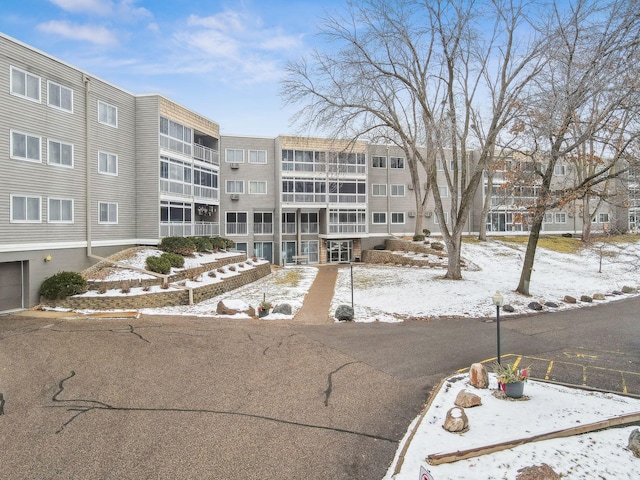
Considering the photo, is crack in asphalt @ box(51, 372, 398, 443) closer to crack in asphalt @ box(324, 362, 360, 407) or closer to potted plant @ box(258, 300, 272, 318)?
crack in asphalt @ box(324, 362, 360, 407)

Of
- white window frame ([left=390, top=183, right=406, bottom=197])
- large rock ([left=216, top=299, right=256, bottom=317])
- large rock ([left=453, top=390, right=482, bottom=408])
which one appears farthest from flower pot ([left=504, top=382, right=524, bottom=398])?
white window frame ([left=390, top=183, right=406, bottom=197])

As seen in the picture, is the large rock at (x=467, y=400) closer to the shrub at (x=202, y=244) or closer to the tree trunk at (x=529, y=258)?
the tree trunk at (x=529, y=258)

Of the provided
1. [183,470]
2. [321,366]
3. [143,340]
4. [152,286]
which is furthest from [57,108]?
[183,470]

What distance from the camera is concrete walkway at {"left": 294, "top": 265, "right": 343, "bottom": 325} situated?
45.2 ft

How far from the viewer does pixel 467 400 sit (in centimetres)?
647

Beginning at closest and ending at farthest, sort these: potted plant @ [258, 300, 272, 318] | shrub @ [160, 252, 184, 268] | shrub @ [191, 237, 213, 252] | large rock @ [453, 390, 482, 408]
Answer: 1. large rock @ [453, 390, 482, 408]
2. potted plant @ [258, 300, 272, 318]
3. shrub @ [160, 252, 184, 268]
4. shrub @ [191, 237, 213, 252]

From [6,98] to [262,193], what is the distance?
19767mm

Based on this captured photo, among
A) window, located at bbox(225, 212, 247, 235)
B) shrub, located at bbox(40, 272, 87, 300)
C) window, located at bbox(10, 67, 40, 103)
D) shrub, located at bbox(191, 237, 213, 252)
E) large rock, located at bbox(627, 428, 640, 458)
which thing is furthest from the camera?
window, located at bbox(225, 212, 247, 235)

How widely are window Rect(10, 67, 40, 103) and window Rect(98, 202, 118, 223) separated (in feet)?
18.1

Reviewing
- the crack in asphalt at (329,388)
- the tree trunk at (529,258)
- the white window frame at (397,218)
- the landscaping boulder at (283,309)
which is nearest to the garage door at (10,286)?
the landscaping boulder at (283,309)

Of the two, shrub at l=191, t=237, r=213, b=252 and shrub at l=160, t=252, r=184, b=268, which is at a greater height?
shrub at l=191, t=237, r=213, b=252

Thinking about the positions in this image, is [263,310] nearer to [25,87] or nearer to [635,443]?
[635,443]

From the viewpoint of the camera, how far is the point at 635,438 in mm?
4805

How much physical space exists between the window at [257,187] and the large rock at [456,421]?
29.4 meters
